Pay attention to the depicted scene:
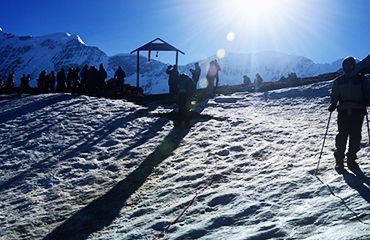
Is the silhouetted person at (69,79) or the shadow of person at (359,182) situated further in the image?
the silhouetted person at (69,79)

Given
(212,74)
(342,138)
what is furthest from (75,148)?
(212,74)

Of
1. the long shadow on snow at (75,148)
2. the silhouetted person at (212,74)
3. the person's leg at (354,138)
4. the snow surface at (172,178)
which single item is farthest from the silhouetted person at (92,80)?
the person's leg at (354,138)

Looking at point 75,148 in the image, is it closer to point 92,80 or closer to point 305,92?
point 92,80

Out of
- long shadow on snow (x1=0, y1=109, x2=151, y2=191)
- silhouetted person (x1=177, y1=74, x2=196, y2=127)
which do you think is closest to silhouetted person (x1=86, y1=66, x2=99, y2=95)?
long shadow on snow (x1=0, y1=109, x2=151, y2=191)

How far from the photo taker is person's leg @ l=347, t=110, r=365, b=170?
8.24 meters

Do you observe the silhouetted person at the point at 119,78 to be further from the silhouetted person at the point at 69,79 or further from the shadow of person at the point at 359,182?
the shadow of person at the point at 359,182

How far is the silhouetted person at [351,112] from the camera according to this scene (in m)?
8.25

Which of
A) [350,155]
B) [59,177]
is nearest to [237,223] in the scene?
[350,155]

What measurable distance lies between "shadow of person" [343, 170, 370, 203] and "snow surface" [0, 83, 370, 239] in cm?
3

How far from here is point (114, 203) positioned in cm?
884

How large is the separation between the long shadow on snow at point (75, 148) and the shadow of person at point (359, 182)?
328 inches

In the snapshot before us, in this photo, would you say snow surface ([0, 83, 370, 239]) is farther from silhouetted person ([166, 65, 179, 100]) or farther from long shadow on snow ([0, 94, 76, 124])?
silhouetted person ([166, 65, 179, 100])

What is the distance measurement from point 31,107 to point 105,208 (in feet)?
49.1

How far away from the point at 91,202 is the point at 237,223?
3903 mm
